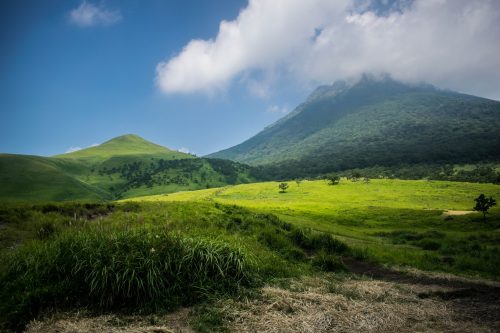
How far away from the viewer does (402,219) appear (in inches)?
2335

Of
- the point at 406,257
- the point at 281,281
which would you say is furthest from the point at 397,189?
the point at 281,281

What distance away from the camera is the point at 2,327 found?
7.24 m

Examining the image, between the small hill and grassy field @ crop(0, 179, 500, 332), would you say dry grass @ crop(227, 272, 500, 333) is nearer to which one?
grassy field @ crop(0, 179, 500, 332)

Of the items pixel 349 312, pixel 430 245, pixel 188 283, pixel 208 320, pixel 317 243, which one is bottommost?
pixel 430 245

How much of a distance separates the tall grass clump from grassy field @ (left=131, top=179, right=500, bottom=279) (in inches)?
458

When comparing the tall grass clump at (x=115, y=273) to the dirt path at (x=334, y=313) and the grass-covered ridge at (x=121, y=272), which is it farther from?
the dirt path at (x=334, y=313)

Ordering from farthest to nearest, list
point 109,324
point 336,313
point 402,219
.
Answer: point 402,219 < point 336,313 < point 109,324

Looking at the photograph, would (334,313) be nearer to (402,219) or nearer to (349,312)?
(349,312)

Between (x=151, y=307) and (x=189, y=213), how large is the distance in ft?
50.1

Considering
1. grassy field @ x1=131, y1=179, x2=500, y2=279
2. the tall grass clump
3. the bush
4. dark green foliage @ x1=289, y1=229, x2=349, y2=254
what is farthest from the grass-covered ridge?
the bush

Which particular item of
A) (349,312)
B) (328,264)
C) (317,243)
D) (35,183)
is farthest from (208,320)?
(35,183)

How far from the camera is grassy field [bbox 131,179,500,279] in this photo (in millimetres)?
19688

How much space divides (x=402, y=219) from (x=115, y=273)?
6103 centimetres

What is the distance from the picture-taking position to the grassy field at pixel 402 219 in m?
19.7
